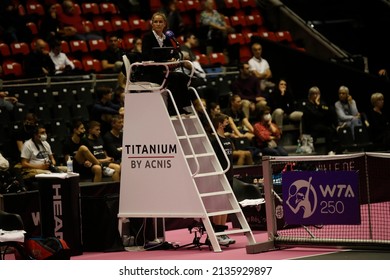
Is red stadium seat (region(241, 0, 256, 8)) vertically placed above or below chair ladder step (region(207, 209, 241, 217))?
above

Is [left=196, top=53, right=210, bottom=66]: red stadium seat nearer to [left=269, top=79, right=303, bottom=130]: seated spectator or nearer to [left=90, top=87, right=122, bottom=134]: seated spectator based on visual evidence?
[left=269, top=79, right=303, bottom=130]: seated spectator

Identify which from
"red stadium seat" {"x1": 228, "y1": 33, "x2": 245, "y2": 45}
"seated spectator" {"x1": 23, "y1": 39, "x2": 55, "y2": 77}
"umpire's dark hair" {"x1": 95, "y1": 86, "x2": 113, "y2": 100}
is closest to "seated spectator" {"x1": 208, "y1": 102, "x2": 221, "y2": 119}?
"umpire's dark hair" {"x1": 95, "y1": 86, "x2": 113, "y2": 100}

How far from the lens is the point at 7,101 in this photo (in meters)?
18.1

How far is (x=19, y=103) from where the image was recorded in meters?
18.4

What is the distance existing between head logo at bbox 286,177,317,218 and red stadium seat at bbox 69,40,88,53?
9327 millimetres

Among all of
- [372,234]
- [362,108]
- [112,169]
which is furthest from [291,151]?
[372,234]

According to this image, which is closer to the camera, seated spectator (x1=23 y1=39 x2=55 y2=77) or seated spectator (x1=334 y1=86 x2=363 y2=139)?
seated spectator (x1=23 y1=39 x2=55 y2=77)

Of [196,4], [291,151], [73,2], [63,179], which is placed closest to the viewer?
[63,179]

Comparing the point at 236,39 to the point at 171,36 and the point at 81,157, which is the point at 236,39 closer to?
the point at 81,157

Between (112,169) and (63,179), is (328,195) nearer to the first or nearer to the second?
(63,179)

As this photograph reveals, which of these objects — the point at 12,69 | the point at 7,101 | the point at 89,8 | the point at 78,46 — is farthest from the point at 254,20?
the point at 7,101

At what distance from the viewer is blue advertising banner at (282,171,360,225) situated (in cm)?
1214

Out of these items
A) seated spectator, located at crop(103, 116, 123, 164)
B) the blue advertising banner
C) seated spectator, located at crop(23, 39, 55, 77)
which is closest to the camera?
the blue advertising banner

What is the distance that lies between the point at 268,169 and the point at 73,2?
33.9ft
